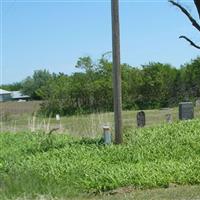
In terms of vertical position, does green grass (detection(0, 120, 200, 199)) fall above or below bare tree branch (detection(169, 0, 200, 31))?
below

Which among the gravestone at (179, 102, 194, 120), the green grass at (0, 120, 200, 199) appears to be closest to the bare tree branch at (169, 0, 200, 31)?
the green grass at (0, 120, 200, 199)

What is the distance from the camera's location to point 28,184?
8.79m

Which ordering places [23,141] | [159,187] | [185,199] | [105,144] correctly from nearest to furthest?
[185,199], [159,187], [105,144], [23,141]

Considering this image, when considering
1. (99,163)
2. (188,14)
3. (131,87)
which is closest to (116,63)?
(99,163)

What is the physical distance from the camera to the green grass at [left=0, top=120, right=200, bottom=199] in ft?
31.1

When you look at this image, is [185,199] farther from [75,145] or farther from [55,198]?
[75,145]

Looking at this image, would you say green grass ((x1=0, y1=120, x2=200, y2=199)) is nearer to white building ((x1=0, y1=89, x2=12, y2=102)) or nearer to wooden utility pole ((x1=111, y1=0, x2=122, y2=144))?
wooden utility pole ((x1=111, y1=0, x2=122, y2=144))

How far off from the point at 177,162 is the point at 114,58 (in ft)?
14.2

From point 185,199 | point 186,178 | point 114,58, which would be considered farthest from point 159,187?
point 114,58

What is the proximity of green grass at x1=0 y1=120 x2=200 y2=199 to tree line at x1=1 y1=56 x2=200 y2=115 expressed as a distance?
3576 cm

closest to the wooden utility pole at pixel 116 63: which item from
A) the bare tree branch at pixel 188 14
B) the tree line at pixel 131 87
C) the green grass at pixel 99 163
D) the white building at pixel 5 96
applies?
the green grass at pixel 99 163

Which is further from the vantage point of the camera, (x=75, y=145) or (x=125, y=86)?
(x=125, y=86)

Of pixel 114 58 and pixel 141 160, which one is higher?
pixel 114 58

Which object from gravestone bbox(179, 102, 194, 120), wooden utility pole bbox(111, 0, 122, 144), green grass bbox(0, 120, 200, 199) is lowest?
green grass bbox(0, 120, 200, 199)
